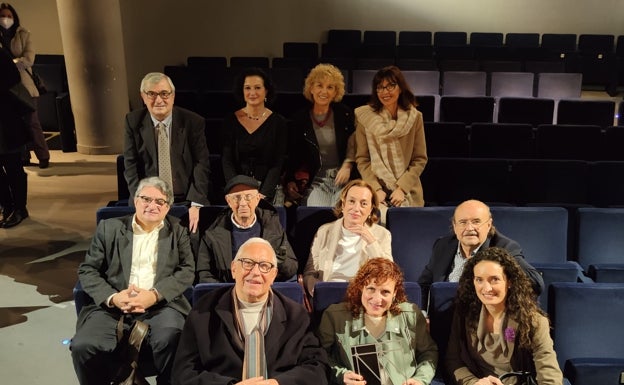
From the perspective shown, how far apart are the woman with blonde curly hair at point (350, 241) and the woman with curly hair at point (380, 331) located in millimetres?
513

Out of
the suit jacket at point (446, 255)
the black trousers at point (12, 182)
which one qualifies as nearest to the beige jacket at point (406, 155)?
the suit jacket at point (446, 255)

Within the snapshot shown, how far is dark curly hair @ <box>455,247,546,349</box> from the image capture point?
2.39 m

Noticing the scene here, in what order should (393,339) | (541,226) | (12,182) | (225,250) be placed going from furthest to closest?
(12,182) → (541,226) → (225,250) → (393,339)

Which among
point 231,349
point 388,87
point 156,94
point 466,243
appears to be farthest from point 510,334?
point 156,94

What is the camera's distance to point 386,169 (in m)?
3.71

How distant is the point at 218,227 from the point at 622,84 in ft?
29.3

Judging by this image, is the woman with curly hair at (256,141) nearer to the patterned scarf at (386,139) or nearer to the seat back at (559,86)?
the patterned scarf at (386,139)

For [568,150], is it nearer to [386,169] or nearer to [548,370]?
[386,169]

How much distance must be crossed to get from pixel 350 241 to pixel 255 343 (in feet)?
2.72

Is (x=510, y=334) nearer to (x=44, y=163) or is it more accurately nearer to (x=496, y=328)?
(x=496, y=328)

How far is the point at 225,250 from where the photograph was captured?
3027 mm

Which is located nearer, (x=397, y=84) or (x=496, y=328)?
(x=496, y=328)

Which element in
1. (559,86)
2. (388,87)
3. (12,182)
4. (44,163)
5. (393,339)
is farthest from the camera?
(559,86)

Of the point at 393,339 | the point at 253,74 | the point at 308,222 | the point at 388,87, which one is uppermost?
the point at 253,74
